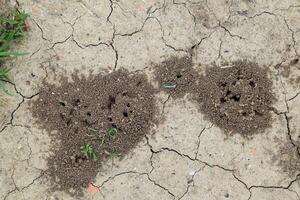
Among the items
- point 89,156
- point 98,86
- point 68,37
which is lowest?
point 89,156

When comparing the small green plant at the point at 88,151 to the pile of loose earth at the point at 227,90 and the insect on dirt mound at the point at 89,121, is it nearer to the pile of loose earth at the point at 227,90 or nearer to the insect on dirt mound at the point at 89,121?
the insect on dirt mound at the point at 89,121

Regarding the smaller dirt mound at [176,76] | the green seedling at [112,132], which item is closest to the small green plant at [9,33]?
the green seedling at [112,132]

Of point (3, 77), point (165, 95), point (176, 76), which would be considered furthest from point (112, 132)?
point (3, 77)

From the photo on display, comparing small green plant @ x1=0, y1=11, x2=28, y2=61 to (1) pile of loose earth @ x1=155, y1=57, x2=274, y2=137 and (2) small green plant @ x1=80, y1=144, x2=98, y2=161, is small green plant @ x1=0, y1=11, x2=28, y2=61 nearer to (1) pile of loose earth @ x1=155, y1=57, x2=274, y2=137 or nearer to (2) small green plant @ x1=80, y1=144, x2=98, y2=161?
(2) small green plant @ x1=80, y1=144, x2=98, y2=161

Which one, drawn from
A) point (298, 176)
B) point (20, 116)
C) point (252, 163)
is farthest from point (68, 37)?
point (298, 176)

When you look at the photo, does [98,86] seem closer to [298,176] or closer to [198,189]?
[198,189]

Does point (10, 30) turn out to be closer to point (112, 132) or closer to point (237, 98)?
point (112, 132)
